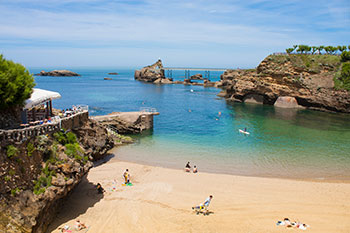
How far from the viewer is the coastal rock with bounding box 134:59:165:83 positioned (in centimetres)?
13075

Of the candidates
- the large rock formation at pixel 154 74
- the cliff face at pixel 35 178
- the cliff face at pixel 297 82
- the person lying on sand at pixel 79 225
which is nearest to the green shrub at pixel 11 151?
the cliff face at pixel 35 178

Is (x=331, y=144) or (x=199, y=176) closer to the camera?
(x=199, y=176)

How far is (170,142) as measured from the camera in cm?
Result: 3281

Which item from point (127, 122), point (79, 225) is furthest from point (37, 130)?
point (127, 122)

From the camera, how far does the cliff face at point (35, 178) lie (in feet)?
38.5

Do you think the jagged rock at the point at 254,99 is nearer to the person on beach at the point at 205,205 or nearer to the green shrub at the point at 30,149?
the person on beach at the point at 205,205

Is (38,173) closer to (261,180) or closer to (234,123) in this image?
(261,180)

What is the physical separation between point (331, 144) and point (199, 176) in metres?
20.4

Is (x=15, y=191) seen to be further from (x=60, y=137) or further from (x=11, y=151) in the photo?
(x=60, y=137)

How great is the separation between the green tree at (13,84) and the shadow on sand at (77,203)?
6.38 metres

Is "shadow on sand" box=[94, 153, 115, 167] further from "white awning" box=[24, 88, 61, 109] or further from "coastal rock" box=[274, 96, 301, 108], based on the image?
"coastal rock" box=[274, 96, 301, 108]

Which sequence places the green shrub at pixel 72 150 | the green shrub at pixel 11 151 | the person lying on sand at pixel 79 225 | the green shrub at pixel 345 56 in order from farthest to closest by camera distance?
1. the green shrub at pixel 345 56
2. the green shrub at pixel 72 150
3. the person lying on sand at pixel 79 225
4. the green shrub at pixel 11 151

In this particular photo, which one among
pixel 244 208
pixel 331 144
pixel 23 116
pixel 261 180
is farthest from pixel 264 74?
pixel 23 116

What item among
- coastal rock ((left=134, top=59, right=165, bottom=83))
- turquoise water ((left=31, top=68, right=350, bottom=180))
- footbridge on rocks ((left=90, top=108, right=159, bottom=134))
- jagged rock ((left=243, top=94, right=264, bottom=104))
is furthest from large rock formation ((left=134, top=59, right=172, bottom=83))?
footbridge on rocks ((left=90, top=108, right=159, bottom=134))
